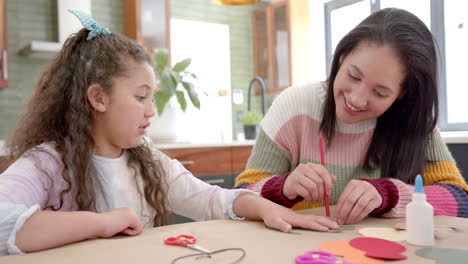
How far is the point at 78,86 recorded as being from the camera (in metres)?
1.05

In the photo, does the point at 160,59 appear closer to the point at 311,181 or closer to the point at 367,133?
the point at 367,133

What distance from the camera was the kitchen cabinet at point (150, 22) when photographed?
3184mm

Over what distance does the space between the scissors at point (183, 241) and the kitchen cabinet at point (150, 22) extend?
264 cm

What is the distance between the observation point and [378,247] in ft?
2.11

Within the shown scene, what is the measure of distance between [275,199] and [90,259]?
0.48 metres

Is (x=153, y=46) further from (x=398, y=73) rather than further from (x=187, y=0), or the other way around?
(x=398, y=73)

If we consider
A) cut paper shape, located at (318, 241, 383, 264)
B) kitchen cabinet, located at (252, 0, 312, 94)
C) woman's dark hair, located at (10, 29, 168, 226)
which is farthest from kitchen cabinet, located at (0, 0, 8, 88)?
cut paper shape, located at (318, 241, 383, 264)

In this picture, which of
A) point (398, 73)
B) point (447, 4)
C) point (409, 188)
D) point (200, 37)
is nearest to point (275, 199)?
point (409, 188)

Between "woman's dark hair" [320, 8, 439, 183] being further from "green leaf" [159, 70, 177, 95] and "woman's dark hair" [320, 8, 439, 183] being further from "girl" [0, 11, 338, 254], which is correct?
"green leaf" [159, 70, 177, 95]

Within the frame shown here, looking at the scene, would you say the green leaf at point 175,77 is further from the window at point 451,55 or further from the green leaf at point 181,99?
the window at point 451,55

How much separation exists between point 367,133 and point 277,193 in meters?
0.37

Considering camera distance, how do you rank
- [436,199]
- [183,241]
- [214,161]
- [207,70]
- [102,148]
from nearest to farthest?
[183,241] < [436,199] < [102,148] < [214,161] < [207,70]

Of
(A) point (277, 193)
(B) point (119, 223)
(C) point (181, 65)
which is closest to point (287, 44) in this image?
(C) point (181, 65)

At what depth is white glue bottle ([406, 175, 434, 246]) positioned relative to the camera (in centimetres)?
66
